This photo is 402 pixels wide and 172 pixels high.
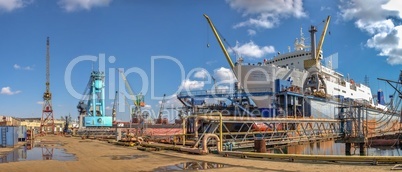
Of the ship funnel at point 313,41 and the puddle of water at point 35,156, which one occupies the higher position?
the ship funnel at point 313,41

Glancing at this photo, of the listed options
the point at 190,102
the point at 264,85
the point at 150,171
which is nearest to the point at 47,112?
the point at 190,102

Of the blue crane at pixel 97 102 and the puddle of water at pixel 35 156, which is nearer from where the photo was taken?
the puddle of water at pixel 35 156

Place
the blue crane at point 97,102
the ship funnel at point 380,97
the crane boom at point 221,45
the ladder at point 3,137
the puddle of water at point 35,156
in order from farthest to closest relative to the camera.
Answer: the ship funnel at point 380,97 → the blue crane at point 97,102 → the crane boom at point 221,45 → the ladder at point 3,137 → the puddle of water at point 35,156

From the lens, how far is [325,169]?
45.3 feet

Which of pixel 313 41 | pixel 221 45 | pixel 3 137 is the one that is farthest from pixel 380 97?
pixel 3 137

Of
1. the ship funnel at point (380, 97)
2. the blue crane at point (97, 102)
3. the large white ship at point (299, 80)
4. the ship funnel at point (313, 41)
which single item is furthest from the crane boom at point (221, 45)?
the ship funnel at point (380, 97)

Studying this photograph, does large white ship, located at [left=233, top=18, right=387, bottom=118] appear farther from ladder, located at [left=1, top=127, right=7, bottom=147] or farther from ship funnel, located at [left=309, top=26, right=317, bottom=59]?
ladder, located at [left=1, top=127, right=7, bottom=147]

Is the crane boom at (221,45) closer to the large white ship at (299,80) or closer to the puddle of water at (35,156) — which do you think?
the large white ship at (299,80)

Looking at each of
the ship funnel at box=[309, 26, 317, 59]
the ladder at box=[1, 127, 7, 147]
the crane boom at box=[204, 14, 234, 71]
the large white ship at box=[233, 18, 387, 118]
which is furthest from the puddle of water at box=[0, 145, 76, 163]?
the ship funnel at box=[309, 26, 317, 59]

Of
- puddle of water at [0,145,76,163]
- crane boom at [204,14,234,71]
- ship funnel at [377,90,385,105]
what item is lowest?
puddle of water at [0,145,76,163]

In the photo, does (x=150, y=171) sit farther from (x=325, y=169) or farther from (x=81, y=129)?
(x=81, y=129)

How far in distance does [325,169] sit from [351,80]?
75285mm

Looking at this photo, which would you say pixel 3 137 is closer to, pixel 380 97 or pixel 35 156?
pixel 35 156

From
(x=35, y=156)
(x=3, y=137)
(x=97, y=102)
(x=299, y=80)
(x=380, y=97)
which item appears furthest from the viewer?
(x=380, y=97)
